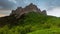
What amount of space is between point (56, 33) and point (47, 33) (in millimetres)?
8468

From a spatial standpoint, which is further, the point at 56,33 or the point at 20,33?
the point at 20,33

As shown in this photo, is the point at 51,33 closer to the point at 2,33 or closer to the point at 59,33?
the point at 59,33

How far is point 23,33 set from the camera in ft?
571

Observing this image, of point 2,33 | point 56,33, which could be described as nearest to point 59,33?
point 56,33

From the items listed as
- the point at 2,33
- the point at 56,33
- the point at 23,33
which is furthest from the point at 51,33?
the point at 2,33

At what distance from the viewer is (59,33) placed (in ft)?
495

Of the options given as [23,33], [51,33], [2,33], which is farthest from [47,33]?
[2,33]

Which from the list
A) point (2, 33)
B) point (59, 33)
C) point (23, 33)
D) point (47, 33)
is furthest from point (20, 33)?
point (59, 33)

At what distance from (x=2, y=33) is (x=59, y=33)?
60969 mm

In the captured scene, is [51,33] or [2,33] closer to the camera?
[51,33]

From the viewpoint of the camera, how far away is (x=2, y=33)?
177375 mm

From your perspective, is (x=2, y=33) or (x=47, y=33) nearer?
(x=47, y=33)

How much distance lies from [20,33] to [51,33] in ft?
117

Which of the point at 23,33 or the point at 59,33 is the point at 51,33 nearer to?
the point at 59,33
